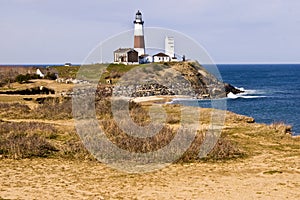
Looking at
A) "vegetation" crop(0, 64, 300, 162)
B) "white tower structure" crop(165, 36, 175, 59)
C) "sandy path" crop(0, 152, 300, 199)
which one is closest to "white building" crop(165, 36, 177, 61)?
"white tower structure" crop(165, 36, 175, 59)

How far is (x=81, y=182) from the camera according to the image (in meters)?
12.8

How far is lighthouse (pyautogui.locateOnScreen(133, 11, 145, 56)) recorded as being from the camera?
71.3 meters

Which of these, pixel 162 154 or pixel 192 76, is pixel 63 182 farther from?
pixel 192 76

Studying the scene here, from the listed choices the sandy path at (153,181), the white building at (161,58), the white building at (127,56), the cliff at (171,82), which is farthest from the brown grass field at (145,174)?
the white building at (161,58)

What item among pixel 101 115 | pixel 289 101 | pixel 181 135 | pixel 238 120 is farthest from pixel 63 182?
pixel 289 101

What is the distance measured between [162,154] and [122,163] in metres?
1.69

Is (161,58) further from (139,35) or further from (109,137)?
(109,137)

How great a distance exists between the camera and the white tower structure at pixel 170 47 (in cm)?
8112

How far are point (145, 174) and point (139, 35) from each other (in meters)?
60.5

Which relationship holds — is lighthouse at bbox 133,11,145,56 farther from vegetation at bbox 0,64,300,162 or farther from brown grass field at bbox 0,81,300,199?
brown grass field at bbox 0,81,300,199

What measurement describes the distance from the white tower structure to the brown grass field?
60543 mm

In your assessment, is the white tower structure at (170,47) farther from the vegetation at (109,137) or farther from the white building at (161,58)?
the vegetation at (109,137)

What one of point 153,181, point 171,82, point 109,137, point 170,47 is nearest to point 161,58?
point 170,47

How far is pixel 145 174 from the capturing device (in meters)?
14.0
